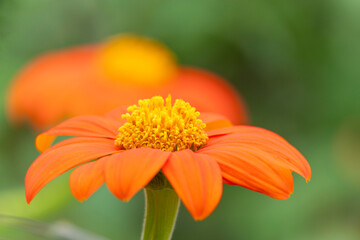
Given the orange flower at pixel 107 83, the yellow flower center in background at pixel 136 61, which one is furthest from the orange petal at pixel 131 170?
the yellow flower center in background at pixel 136 61

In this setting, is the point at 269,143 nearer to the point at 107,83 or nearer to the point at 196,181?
the point at 196,181

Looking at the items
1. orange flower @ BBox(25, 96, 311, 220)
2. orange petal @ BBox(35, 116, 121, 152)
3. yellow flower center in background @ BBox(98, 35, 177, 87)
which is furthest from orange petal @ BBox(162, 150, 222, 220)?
yellow flower center in background @ BBox(98, 35, 177, 87)

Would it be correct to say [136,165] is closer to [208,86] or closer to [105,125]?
[105,125]

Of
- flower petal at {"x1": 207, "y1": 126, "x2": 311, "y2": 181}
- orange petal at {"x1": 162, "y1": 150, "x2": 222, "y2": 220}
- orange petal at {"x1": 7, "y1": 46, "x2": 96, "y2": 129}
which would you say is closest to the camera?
orange petal at {"x1": 162, "y1": 150, "x2": 222, "y2": 220}

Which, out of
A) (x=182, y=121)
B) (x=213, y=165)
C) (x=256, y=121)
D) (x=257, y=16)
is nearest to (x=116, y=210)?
(x=256, y=121)

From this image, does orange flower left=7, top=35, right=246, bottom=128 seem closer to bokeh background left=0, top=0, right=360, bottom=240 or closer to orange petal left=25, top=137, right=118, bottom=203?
bokeh background left=0, top=0, right=360, bottom=240

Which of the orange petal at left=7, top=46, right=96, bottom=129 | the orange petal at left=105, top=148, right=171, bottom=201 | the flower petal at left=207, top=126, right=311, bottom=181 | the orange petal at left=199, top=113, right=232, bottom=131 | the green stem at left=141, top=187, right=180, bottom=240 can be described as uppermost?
the orange petal at left=7, top=46, right=96, bottom=129

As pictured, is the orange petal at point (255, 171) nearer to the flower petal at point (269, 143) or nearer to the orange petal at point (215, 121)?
the flower petal at point (269, 143)
